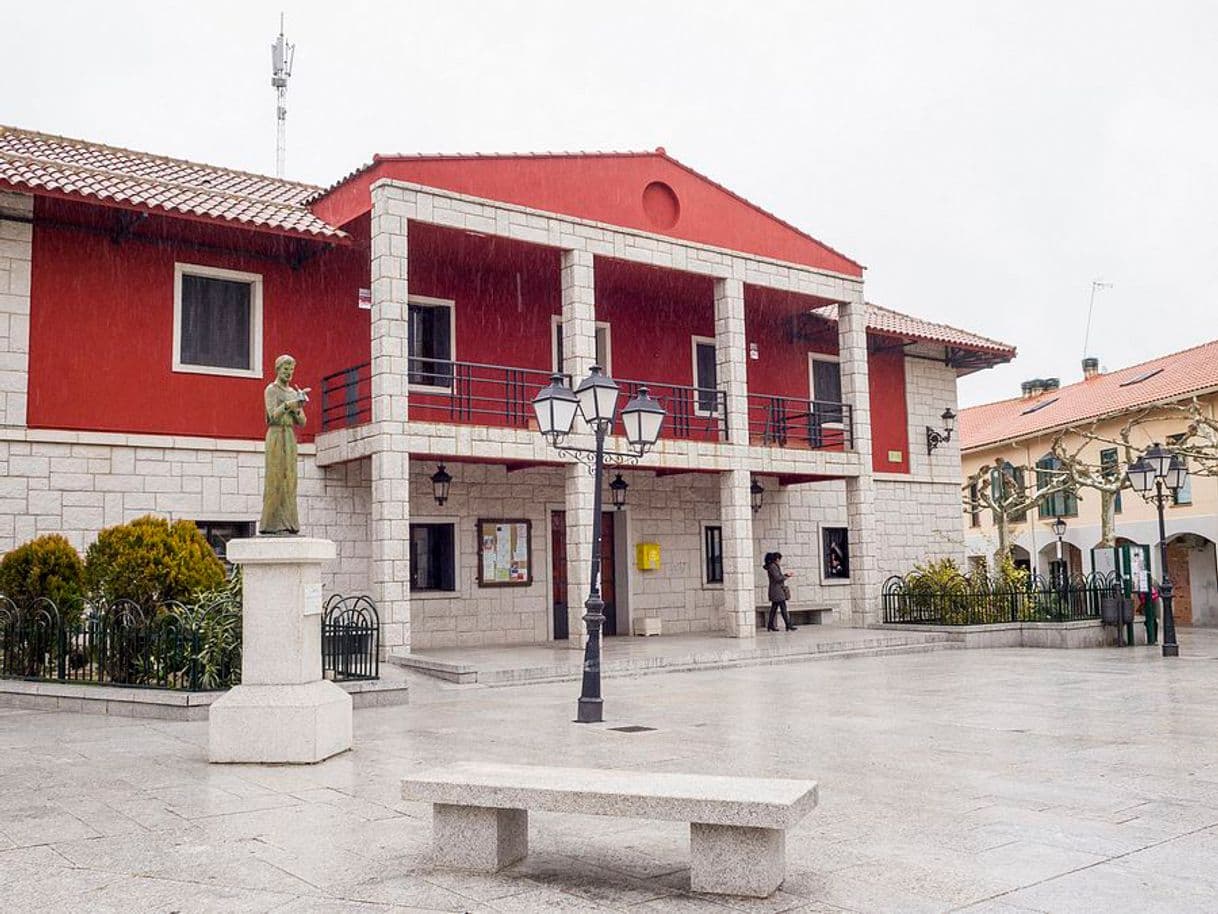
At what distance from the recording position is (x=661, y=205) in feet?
62.5

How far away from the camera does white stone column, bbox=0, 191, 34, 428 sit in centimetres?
1435

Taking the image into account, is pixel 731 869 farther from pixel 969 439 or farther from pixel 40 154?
pixel 969 439

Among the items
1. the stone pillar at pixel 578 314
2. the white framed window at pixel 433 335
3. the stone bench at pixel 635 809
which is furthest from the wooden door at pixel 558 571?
the stone bench at pixel 635 809

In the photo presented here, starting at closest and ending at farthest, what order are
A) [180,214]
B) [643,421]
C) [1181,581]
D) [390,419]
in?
[643,421], [180,214], [390,419], [1181,581]

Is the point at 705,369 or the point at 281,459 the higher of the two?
the point at 705,369

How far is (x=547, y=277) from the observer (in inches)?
762

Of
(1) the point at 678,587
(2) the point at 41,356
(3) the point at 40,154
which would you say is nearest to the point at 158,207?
(2) the point at 41,356

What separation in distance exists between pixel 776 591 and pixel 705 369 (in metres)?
4.48

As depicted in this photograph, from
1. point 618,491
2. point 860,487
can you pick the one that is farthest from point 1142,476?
point 618,491

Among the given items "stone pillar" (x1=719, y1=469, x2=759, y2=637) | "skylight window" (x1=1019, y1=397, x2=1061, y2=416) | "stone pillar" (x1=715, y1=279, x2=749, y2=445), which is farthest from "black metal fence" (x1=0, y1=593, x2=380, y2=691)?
"skylight window" (x1=1019, y1=397, x2=1061, y2=416)

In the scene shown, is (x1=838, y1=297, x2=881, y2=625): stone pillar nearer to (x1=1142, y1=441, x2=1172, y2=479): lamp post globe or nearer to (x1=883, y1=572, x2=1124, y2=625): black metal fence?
(x1=883, y1=572, x2=1124, y2=625): black metal fence

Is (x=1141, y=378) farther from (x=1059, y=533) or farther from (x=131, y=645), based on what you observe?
(x=131, y=645)

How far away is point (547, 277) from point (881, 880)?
15377 mm

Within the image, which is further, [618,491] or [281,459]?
[618,491]
